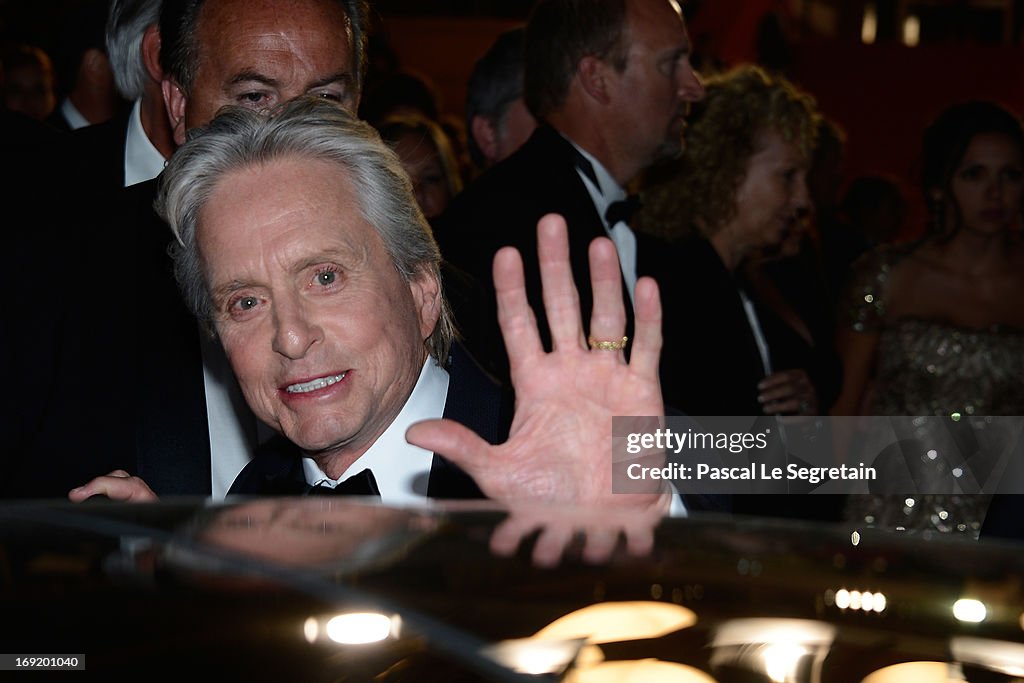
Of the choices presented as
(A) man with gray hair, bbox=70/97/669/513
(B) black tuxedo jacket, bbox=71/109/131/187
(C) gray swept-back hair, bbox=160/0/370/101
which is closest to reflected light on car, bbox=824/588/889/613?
(A) man with gray hair, bbox=70/97/669/513

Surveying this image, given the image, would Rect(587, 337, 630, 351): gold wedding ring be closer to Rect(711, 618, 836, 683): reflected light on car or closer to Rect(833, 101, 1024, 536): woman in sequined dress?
Rect(711, 618, 836, 683): reflected light on car

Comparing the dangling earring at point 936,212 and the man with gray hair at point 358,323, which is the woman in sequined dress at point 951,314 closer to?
the dangling earring at point 936,212

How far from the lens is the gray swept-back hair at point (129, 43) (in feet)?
9.13

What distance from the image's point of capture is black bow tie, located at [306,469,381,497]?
1.69 m

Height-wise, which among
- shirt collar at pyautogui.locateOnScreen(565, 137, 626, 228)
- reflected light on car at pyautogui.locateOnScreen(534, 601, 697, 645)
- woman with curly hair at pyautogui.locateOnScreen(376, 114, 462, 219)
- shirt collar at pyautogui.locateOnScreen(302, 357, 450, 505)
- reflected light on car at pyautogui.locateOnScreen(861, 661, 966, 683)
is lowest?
reflected light on car at pyautogui.locateOnScreen(861, 661, 966, 683)

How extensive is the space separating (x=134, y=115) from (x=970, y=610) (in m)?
2.25

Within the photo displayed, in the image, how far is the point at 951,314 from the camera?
4.09m

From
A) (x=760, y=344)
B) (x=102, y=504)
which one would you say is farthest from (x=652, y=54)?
(x=102, y=504)

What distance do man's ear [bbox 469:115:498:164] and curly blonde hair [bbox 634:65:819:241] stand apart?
62cm

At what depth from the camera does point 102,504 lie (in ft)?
3.65

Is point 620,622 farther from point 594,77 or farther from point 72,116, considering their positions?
point 72,116

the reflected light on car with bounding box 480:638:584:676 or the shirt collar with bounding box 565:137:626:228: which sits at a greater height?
the shirt collar with bounding box 565:137:626:228

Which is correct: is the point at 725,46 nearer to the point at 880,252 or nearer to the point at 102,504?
the point at 880,252

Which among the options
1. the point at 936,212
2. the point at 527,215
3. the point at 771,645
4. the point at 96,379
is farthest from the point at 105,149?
the point at 936,212
